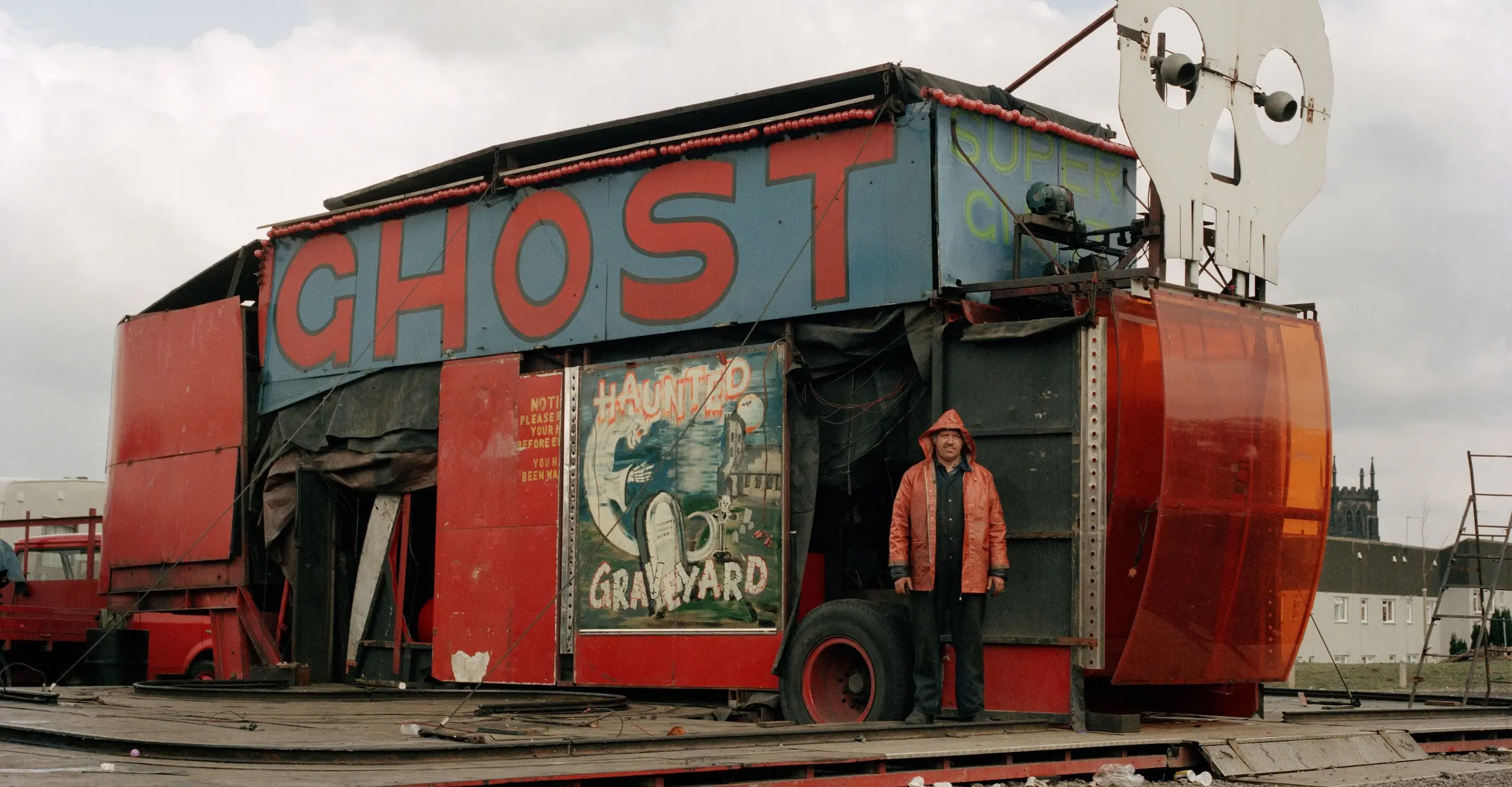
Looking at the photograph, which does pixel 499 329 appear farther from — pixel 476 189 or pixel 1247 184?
pixel 1247 184

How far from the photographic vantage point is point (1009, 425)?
38.4ft

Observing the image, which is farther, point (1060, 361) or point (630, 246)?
point (630, 246)

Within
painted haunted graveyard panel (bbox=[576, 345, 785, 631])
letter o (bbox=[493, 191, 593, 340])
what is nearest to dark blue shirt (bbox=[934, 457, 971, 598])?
painted haunted graveyard panel (bbox=[576, 345, 785, 631])

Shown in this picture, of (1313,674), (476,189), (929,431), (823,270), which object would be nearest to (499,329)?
(476,189)

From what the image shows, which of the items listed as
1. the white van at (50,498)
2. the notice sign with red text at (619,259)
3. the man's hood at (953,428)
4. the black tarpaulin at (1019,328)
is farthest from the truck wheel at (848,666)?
the white van at (50,498)

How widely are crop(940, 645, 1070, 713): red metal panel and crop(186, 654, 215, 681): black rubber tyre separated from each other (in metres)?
11.0

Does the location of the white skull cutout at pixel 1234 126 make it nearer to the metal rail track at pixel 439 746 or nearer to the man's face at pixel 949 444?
the man's face at pixel 949 444

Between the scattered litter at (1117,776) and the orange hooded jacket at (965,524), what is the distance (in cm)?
196

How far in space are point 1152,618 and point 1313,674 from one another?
2037 cm

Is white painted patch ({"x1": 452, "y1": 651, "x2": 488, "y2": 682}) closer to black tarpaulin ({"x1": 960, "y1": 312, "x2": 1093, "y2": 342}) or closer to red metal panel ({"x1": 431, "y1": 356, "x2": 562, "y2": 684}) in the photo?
red metal panel ({"x1": 431, "y1": 356, "x2": 562, "y2": 684})

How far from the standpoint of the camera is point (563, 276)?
15.2 m

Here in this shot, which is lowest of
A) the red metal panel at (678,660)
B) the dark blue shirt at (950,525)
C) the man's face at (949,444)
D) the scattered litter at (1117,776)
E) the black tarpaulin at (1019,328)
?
the scattered litter at (1117,776)

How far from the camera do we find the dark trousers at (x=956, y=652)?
1121 centimetres

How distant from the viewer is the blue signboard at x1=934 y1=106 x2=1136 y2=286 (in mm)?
12477
